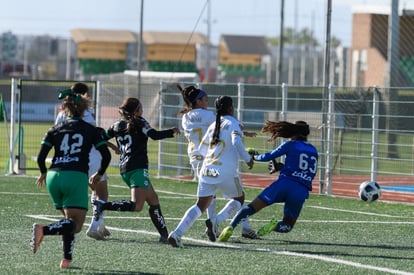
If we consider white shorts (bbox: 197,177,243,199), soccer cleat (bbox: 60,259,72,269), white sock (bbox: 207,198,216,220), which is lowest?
soccer cleat (bbox: 60,259,72,269)

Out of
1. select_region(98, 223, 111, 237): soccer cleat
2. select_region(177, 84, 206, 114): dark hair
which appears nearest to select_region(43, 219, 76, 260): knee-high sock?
select_region(98, 223, 111, 237): soccer cleat

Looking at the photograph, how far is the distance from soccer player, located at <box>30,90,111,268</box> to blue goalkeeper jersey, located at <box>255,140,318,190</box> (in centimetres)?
264

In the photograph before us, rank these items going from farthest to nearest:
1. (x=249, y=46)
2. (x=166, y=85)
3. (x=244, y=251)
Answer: (x=249, y=46), (x=166, y=85), (x=244, y=251)

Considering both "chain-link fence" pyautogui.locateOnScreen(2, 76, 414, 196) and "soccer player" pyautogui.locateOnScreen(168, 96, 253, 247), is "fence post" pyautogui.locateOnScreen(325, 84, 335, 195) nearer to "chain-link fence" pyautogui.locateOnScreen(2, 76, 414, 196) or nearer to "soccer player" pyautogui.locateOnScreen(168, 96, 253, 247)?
"chain-link fence" pyautogui.locateOnScreen(2, 76, 414, 196)

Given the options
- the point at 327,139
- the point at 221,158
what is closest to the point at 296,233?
the point at 221,158

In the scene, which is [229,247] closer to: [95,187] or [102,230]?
[102,230]

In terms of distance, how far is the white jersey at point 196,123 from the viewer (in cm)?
1391

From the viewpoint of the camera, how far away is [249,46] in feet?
284

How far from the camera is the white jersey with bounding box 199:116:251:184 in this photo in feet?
41.4

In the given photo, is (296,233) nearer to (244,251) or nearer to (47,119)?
(244,251)

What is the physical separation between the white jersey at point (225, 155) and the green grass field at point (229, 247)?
30.6 inches

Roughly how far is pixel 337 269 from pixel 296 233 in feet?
10.5

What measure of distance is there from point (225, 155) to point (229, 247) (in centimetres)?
103

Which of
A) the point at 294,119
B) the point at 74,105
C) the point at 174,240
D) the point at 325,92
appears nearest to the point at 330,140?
the point at 325,92
